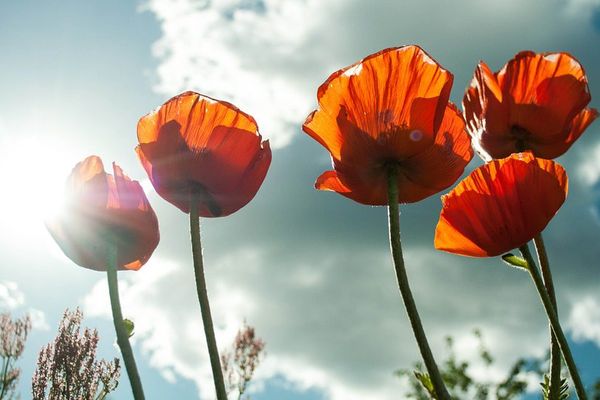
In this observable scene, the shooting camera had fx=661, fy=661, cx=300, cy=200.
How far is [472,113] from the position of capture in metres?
1.37

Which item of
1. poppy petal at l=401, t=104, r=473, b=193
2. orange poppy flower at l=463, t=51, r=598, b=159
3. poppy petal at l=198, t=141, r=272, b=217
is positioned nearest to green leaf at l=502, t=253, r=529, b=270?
poppy petal at l=401, t=104, r=473, b=193

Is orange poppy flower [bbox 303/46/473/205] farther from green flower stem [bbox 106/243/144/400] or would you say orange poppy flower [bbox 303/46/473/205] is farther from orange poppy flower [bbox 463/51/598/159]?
green flower stem [bbox 106/243/144/400]

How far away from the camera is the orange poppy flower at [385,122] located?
41.8 inches

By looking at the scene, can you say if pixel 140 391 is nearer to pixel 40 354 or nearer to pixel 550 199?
pixel 550 199

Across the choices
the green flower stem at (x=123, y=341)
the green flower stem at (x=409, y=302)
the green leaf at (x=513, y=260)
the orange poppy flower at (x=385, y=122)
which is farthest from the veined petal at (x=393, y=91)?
the green flower stem at (x=123, y=341)

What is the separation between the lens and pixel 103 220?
1.10 m

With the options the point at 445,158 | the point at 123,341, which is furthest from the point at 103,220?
the point at 445,158

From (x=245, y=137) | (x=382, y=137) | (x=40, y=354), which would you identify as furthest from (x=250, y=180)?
(x=40, y=354)

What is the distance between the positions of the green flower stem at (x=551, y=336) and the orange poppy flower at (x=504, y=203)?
0.14 feet

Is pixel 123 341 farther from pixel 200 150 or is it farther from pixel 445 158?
pixel 445 158

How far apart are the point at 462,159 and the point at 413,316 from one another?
16.8 inches

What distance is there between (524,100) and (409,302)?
676 mm

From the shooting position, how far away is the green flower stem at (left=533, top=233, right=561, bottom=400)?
965 mm

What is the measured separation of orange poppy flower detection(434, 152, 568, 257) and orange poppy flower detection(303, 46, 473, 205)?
6 centimetres
